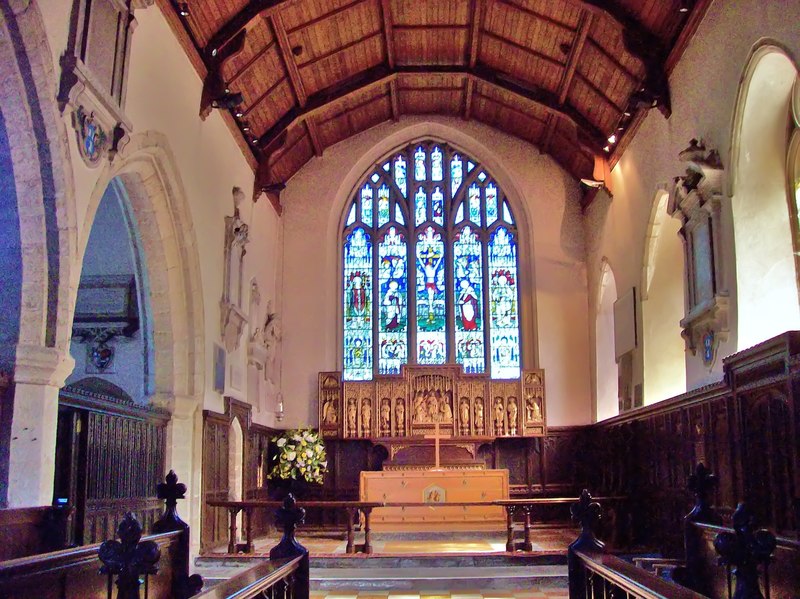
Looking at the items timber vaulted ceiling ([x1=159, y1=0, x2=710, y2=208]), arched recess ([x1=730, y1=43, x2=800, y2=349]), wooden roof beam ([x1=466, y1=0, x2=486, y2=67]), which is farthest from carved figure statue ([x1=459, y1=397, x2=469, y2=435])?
arched recess ([x1=730, y1=43, x2=800, y2=349])

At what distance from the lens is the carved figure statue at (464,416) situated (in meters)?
13.9

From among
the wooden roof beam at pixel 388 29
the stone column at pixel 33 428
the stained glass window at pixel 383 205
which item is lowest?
the stone column at pixel 33 428

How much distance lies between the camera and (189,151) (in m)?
10.1

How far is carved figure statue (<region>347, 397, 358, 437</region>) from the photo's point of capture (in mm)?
13930

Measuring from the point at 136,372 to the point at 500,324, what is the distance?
685 centimetres

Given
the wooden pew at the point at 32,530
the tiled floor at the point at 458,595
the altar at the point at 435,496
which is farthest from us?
the altar at the point at 435,496

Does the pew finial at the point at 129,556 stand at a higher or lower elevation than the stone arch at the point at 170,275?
lower

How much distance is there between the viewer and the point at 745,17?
8.08 metres

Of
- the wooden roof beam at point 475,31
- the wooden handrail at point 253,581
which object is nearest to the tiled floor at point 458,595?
the wooden handrail at point 253,581

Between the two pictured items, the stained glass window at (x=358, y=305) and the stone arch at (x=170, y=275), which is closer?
the stone arch at (x=170, y=275)

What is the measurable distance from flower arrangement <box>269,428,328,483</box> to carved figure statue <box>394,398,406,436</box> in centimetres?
122

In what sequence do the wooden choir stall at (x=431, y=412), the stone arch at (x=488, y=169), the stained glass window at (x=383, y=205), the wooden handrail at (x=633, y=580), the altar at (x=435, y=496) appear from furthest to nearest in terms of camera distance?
the stained glass window at (x=383, y=205)
the stone arch at (x=488, y=169)
the wooden choir stall at (x=431, y=412)
the altar at (x=435, y=496)
the wooden handrail at (x=633, y=580)

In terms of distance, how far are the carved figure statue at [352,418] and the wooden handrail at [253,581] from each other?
8.96 metres

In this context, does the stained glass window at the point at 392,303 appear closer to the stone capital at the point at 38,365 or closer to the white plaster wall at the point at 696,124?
the white plaster wall at the point at 696,124
